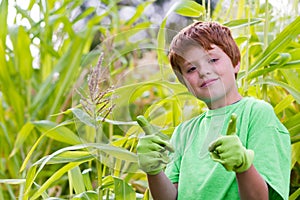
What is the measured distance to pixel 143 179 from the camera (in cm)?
175

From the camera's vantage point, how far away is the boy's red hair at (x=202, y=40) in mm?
1015

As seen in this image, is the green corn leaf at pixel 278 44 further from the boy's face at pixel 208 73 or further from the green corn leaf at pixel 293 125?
the boy's face at pixel 208 73

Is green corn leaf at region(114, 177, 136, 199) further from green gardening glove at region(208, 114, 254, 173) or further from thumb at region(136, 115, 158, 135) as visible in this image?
green gardening glove at region(208, 114, 254, 173)

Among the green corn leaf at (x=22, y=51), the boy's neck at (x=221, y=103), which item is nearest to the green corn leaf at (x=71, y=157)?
the boy's neck at (x=221, y=103)

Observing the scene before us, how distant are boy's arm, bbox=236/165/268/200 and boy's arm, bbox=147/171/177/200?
138 mm

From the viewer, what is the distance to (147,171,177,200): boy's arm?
105 centimetres

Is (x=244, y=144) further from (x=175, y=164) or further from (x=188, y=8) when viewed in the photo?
(x=188, y=8)

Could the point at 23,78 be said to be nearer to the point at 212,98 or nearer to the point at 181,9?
the point at 181,9

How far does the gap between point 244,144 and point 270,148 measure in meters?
0.04

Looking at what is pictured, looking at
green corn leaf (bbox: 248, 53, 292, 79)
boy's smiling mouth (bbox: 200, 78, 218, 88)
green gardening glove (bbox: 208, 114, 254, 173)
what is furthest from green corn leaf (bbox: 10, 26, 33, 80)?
green gardening glove (bbox: 208, 114, 254, 173)

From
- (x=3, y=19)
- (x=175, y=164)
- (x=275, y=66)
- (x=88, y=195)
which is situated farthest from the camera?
(x=3, y=19)

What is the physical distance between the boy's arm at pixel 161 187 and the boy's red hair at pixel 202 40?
160 mm

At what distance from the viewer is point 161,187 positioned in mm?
1065

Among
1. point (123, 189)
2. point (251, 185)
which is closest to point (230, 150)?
point (251, 185)
